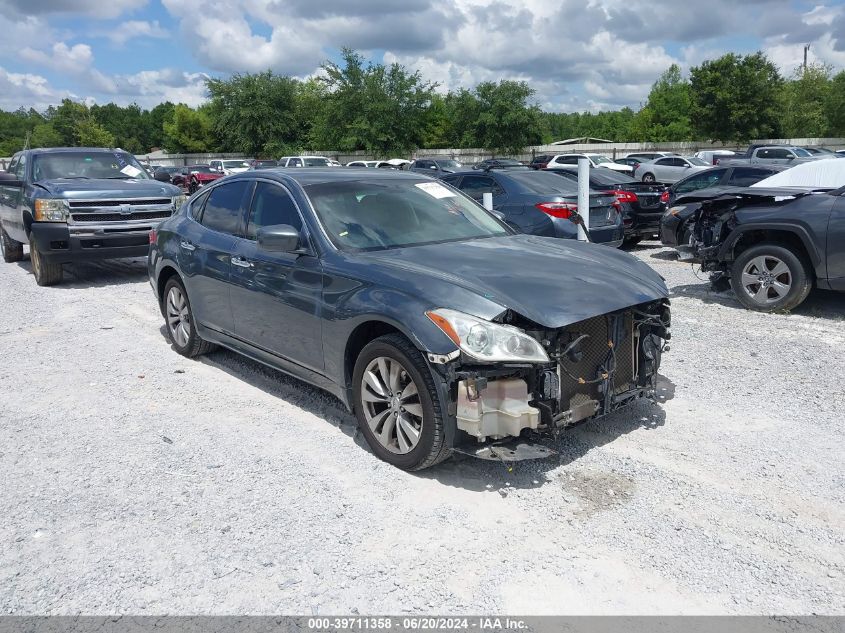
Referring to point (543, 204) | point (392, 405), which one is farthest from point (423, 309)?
point (543, 204)

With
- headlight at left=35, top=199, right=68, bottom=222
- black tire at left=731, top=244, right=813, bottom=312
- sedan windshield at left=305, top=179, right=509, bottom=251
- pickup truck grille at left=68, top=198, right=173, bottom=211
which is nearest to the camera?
sedan windshield at left=305, top=179, right=509, bottom=251

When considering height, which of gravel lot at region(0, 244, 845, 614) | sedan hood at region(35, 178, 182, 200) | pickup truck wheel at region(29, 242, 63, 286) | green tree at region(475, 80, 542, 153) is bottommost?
gravel lot at region(0, 244, 845, 614)

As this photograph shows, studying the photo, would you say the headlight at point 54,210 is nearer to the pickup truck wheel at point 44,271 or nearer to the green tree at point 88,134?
the pickup truck wheel at point 44,271

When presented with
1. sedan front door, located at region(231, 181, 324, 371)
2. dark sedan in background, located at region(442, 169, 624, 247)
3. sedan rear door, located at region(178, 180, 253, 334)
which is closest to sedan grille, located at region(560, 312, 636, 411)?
A: sedan front door, located at region(231, 181, 324, 371)

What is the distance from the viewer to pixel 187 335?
649cm

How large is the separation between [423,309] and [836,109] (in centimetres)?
5593

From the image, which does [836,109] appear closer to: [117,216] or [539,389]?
[117,216]

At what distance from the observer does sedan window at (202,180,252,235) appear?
5.67 metres

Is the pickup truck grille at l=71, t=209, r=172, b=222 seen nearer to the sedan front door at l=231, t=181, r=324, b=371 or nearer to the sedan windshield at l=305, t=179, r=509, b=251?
the sedan front door at l=231, t=181, r=324, b=371

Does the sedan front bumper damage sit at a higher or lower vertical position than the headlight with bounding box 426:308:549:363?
lower

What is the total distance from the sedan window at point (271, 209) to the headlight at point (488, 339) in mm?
1645

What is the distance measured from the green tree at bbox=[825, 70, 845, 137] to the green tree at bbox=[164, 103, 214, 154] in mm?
54453

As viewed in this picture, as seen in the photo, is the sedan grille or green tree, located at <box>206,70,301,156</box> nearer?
the sedan grille

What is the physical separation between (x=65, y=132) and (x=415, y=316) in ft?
299
